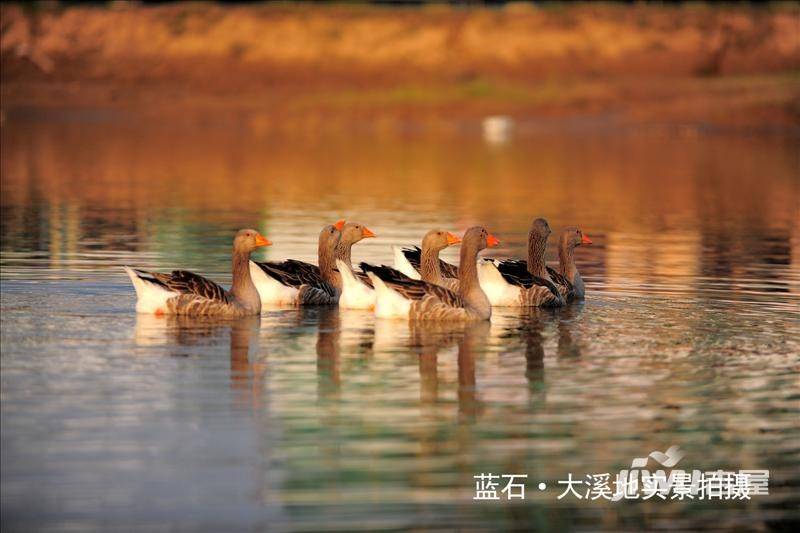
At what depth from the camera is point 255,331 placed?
17.1m

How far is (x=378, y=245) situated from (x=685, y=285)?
18.9 ft

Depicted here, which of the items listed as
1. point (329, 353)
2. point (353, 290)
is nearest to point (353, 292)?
point (353, 290)

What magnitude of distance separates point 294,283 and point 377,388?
479 centimetres

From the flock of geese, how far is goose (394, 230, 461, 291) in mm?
11

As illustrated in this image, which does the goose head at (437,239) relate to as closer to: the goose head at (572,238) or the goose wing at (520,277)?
the goose wing at (520,277)

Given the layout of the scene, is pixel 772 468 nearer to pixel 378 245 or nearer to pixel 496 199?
pixel 378 245

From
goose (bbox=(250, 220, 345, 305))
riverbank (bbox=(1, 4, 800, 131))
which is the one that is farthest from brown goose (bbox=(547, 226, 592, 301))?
riverbank (bbox=(1, 4, 800, 131))

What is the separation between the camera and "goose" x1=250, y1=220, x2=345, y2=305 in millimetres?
18891

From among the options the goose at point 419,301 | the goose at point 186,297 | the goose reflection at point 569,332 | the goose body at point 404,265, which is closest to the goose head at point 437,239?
the goose at point 419,301

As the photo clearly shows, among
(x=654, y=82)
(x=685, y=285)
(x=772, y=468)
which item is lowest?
(x=772, y=468)

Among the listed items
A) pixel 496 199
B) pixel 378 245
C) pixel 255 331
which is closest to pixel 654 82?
pixel 496 199

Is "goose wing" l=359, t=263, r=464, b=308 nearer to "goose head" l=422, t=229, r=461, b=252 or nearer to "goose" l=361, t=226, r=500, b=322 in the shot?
"goose" l=361, t=226, r=500, b=322

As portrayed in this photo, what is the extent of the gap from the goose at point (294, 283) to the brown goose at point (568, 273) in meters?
2.55

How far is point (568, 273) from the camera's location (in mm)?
20328
